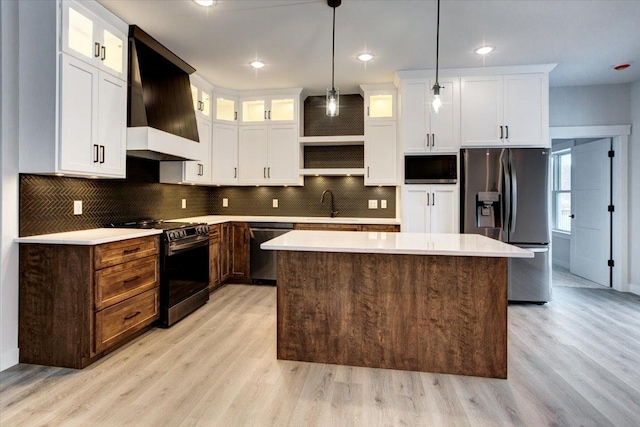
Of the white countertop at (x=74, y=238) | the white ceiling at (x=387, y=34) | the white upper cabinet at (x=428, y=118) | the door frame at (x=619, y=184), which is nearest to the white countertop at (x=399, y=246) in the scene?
the white countertop at (x=74, y=238)

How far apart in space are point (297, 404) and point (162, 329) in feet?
5.75

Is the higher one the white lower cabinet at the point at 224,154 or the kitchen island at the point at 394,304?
the white lower cabinet at the point at 224,154

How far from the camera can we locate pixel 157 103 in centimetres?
332

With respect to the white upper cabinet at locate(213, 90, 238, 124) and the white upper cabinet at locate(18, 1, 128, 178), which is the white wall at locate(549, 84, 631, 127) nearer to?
the white upper cabinet at locate(213, 90, 238, 124)

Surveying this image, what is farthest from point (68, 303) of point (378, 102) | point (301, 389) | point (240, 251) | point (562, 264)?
point (562, 264)

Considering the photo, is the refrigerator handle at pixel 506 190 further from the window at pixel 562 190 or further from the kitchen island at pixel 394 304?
the window at pixel 562 190

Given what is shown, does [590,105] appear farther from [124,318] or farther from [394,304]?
[124,318]

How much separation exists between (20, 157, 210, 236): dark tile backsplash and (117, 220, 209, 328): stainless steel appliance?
8.7 inches

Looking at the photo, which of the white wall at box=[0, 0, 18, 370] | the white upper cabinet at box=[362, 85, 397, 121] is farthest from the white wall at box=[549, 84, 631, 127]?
the white wall at box=[0, 0, 18, 370]

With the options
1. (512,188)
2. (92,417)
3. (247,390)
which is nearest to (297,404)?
(247,390)

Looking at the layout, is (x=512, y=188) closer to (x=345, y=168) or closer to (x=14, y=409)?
(x=345, y=168)

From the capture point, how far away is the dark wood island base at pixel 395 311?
7.53 feet

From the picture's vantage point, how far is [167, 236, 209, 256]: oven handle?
318 centimetres

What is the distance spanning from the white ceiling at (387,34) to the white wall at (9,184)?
0.72 meters
